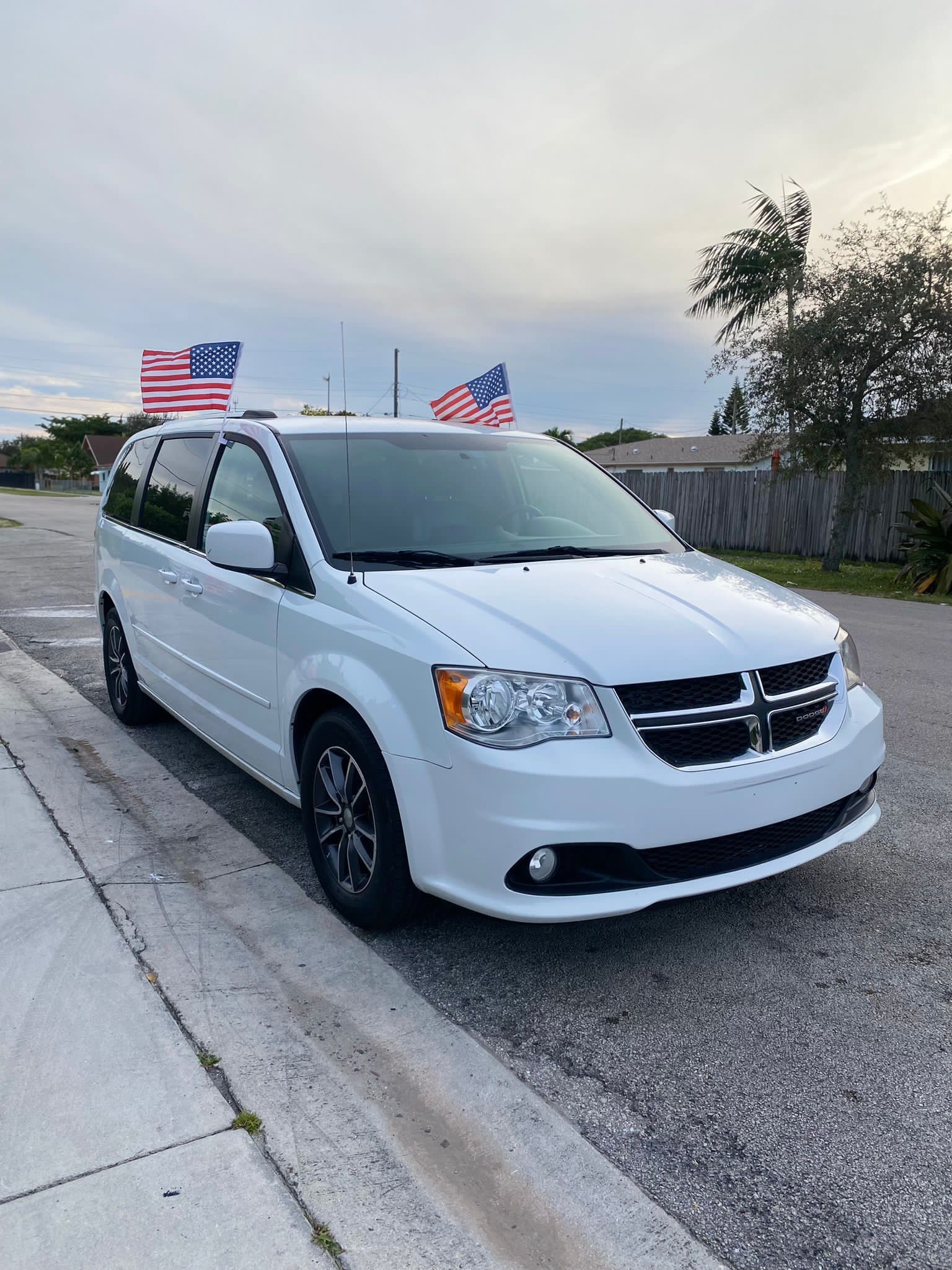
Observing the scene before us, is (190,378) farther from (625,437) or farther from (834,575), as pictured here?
(625,437)

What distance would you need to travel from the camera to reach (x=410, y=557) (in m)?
3.64

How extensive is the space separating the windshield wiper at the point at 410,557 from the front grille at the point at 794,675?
1.20 metres

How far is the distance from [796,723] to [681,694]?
0.50 m

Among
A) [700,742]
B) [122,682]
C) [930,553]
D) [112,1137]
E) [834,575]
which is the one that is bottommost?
[834,575]

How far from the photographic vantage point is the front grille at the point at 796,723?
3.06m

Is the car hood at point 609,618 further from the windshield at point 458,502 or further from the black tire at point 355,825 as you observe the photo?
the black tire at point 355,825

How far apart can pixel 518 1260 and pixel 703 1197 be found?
0.47 meters

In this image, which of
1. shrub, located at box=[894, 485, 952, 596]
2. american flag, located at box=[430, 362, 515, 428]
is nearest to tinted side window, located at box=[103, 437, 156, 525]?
american flag, located at box=[430, 362, 515, 428]

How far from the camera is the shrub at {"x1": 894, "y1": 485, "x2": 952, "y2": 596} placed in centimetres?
1446

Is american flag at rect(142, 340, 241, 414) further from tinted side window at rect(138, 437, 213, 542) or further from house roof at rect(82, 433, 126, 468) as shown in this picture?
house roof at rect(82, 433, 126, 468)

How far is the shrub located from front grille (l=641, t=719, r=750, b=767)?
12902 mm

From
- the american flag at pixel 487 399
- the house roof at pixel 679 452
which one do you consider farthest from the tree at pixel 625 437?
the american flag at pixel 487 399

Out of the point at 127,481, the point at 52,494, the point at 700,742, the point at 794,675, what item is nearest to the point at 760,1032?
the point at 700,742

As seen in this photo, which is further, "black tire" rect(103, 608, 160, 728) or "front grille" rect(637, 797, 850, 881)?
"black tire" rect(103, 608, 160, 728)
